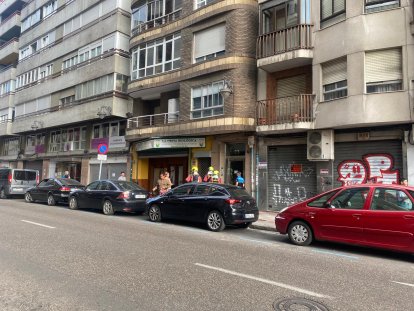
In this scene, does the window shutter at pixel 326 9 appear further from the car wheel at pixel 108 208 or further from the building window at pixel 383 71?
the car wheel at pixel 108 208

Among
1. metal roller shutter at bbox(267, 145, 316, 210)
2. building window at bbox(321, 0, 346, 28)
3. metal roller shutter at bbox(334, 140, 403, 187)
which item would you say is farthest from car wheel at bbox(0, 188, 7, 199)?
building window at bbox(321, 0, 346, 28)

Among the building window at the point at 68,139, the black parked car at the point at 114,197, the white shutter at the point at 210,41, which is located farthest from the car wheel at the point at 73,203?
the building window at the point at 68,139

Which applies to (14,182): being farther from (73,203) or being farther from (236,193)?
(236,193)

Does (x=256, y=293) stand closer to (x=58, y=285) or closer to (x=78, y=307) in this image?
(x=78, y=307)

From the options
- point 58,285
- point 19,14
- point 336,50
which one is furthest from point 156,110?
point 19,14

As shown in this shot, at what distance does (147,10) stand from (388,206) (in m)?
18.8

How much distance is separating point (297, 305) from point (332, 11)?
1274cm

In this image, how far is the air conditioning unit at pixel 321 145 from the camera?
1353 centimetres

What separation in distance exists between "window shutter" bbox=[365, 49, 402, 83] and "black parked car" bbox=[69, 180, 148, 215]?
9521 mm

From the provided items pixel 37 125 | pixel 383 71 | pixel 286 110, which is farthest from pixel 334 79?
pixel 37 125

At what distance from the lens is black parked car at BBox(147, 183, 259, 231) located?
10.2 m

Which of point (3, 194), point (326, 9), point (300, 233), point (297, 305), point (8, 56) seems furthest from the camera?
point (8, 56)

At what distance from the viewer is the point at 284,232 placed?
8.84m

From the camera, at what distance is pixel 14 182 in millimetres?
21359
